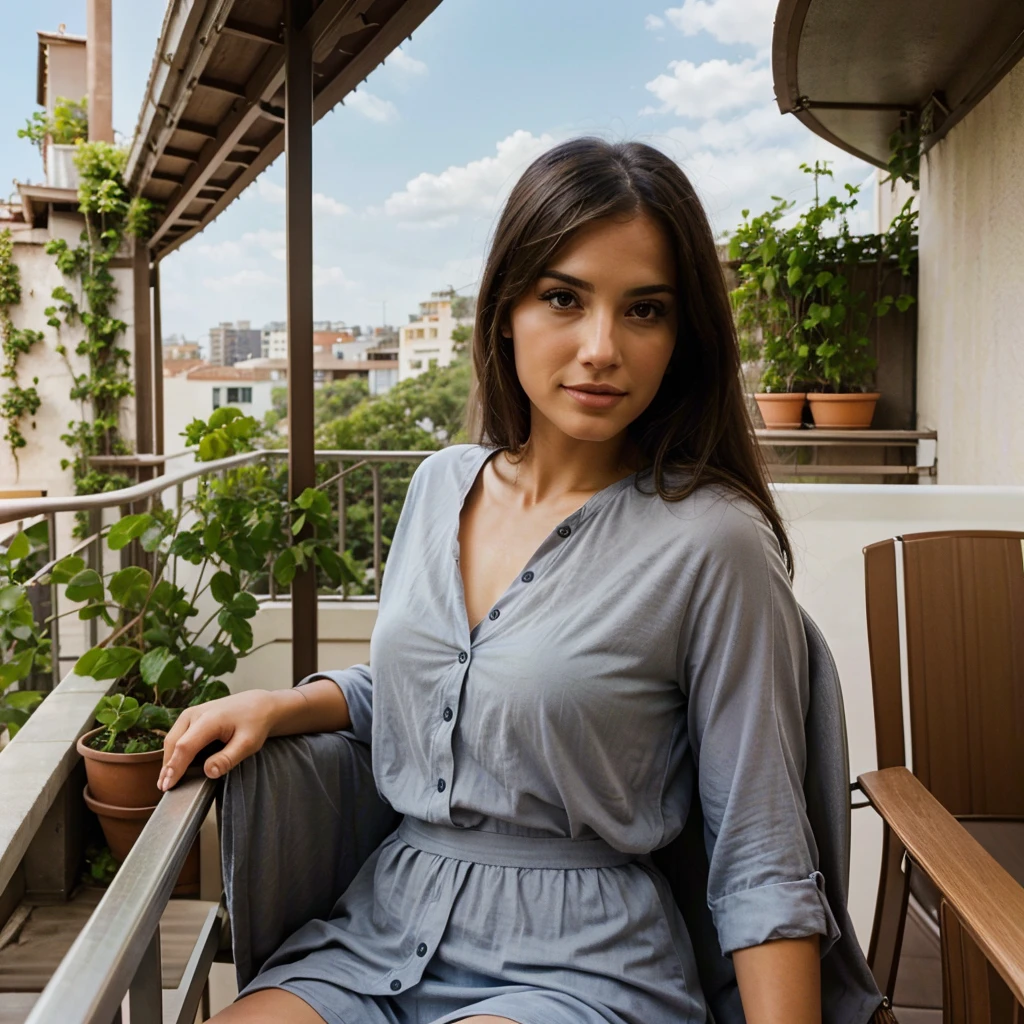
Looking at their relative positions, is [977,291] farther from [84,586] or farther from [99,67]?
[99,67]

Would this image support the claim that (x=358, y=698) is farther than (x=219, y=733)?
Yes

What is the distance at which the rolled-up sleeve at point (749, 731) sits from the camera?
3.14 feet

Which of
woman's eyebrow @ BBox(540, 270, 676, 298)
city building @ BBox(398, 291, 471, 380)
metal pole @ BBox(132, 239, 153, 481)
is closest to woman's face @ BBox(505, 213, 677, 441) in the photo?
woman's eyebrow @ BBox(540, 270, 676, 298)

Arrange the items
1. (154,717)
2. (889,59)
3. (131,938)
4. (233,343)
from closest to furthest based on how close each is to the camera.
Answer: (131,938), (154,717), (889,59), (233,343)

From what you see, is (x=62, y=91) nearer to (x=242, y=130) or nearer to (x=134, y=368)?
(x=134, y=368)

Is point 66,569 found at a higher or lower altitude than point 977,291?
lower

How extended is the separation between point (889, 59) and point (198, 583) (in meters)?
3.19

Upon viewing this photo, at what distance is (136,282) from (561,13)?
Answer: 22.9 meters

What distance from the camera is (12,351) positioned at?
8.30 metres

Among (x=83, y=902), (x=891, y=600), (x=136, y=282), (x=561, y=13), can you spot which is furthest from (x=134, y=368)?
(x=561, y=13)

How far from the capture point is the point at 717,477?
1080 mm

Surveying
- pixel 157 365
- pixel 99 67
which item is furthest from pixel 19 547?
pixel 99 67

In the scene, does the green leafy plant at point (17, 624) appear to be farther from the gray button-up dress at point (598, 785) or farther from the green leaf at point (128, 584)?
the gray button-up dress at point (598, 785)

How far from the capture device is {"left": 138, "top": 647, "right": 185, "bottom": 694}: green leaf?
285 cm
